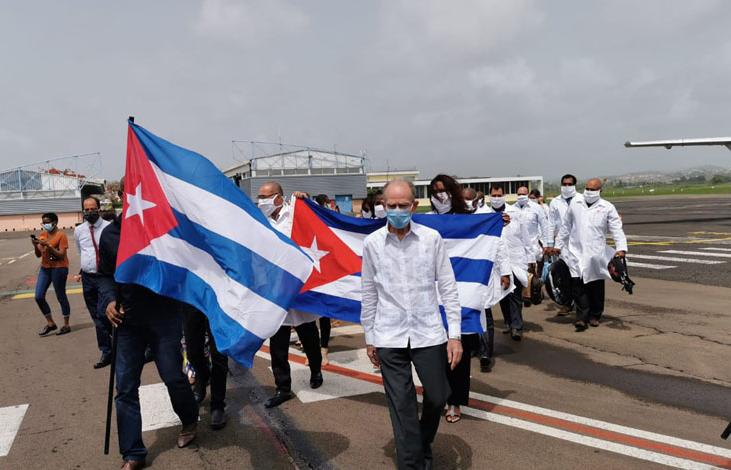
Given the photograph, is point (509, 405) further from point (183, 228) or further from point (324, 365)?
point (183, 228)

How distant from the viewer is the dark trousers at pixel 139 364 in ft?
13.1

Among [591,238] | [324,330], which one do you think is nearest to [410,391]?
[324,330]

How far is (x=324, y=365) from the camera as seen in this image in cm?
646

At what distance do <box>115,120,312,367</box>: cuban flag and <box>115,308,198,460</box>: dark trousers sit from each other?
0.36 m

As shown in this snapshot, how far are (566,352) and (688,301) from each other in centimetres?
405

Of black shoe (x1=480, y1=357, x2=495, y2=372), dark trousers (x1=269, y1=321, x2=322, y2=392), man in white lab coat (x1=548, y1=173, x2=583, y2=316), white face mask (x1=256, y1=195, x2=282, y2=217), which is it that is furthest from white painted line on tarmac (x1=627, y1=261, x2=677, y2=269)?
white face mask (x1=256, y1=195, x2=282, y2=217)

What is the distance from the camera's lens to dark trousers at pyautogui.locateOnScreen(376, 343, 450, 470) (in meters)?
3.38

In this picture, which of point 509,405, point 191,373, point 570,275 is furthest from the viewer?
point 570,275

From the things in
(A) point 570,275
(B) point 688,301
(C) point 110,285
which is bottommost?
(B) point 688,301

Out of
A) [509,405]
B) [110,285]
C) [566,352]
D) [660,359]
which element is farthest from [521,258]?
[110,285]

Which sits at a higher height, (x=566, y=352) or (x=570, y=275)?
(x=570, y=275)

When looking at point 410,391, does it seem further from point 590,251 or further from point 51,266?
point 51,266

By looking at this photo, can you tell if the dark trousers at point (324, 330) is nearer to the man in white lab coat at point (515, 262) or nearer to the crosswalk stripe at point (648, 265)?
the man in white lab coat at point (515, 262)

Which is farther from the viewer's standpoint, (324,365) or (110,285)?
(324,365)
